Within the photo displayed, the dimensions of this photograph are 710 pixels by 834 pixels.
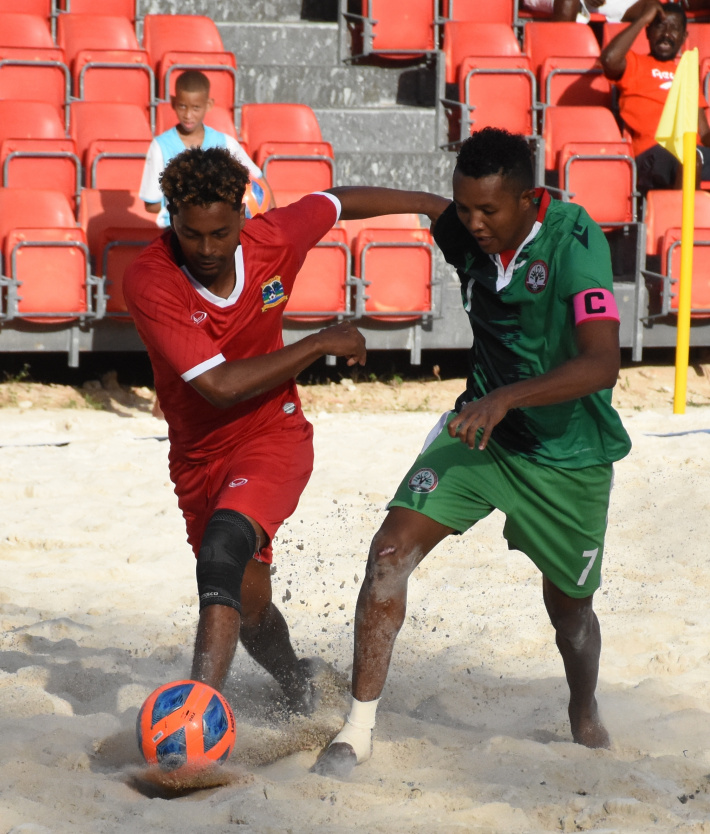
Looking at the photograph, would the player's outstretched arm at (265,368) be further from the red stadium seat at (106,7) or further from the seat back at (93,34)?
the red stadium seat at (106,7)

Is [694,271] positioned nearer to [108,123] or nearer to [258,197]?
[258,197]

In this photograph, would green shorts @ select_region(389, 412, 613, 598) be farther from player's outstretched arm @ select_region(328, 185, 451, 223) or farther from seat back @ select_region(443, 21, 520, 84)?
seat back @ select_region(443, 21, 520, 84)

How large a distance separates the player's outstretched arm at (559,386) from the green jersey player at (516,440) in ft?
0.10

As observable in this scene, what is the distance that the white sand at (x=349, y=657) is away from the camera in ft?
9.88

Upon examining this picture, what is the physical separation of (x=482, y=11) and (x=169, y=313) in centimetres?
1000

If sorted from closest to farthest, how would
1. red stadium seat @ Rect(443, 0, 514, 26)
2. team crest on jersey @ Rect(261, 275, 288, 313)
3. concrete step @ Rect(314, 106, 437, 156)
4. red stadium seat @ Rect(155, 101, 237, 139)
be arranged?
team crest on jersey @ Rect(261, 275, 288, 313), red stadium seat @ Rect(155, 101, 237, 139), concrete step @ Rect(314, 106, 437, 156), red stadium seat @ Rect(443, 0, 514, 26)

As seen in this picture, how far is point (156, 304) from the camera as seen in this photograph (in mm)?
3439

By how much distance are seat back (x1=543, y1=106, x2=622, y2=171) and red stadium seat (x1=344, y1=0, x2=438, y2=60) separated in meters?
→ 1.62

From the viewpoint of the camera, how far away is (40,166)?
9.57 meters

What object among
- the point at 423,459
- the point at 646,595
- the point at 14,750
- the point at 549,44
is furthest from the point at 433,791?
the point at 549,44

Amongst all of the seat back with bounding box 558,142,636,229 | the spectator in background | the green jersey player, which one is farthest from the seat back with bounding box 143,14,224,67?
the green jersey player

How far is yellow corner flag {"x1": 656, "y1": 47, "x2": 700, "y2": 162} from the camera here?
8516mm

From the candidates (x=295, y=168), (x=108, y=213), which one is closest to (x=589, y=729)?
(x=108, y=213)

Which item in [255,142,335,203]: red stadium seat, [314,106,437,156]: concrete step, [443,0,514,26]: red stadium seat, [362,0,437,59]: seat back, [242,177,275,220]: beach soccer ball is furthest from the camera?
[443,0,514,26]: red stadium seat
